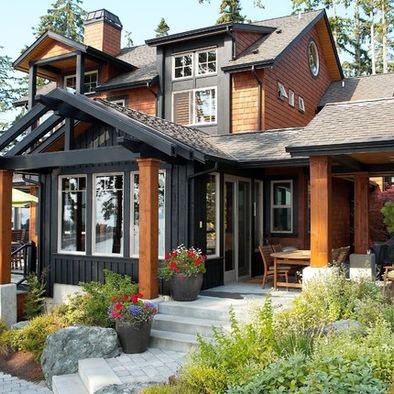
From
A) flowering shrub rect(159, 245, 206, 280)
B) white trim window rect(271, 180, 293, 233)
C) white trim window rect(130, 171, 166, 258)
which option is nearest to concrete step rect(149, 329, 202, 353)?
flowering shrub rect(159, 245, 206, 280)

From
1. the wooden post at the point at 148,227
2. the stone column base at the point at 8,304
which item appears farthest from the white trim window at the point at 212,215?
the stone column base at the point at 8,304

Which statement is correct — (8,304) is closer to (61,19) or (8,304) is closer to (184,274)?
(184,274)

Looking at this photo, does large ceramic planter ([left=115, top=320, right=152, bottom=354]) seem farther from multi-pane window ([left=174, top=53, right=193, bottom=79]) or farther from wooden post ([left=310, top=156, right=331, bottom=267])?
multi-pane window ([left=174, top=53, right=193, bottom=79])

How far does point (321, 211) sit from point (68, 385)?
4490 millimetres

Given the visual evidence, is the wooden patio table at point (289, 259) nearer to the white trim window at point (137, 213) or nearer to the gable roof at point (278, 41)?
the white trim window at point (137, 213)

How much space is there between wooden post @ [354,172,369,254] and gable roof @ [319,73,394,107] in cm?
659

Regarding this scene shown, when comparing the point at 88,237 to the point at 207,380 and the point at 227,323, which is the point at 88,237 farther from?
the point at 207,380

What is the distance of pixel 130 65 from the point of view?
15672 mm

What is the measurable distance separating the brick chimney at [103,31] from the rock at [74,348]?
1308 centimetres

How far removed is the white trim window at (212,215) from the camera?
9.38 m

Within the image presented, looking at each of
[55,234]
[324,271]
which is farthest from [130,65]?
[324,271]

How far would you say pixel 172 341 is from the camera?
6871 millimetres

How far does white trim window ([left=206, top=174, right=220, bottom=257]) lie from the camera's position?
30.8ft

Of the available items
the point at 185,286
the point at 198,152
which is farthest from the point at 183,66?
the point at 185,286
